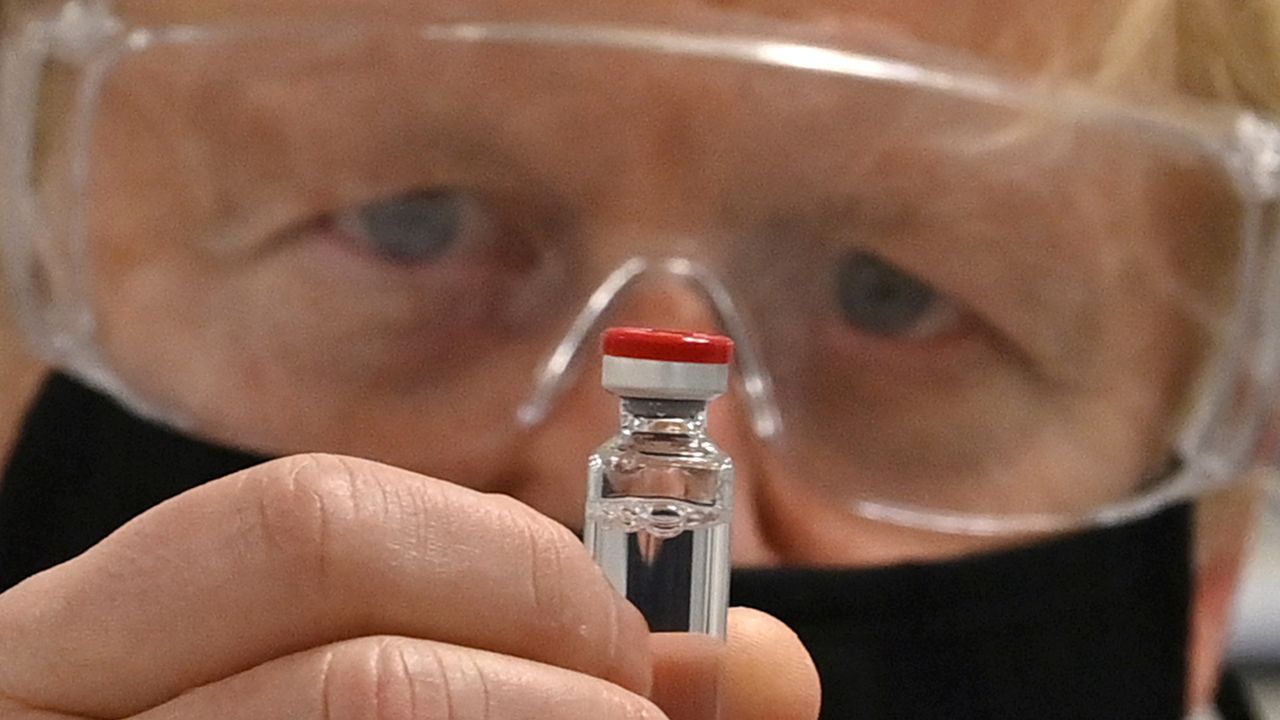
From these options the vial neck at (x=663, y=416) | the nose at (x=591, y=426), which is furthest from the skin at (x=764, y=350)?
the vial neck at (x=663, y=416)

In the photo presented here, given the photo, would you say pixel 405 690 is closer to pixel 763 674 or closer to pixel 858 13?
pixel 763 674

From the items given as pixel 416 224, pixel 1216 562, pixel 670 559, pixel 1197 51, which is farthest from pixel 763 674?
pixel 1216 562

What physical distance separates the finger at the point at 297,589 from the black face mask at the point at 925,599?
0.46 m

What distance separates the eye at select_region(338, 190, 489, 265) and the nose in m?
0.13

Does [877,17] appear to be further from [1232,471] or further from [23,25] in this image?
[23,25]

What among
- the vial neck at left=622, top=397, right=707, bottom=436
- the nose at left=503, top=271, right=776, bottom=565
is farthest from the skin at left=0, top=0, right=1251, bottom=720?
the vial neck at left=622, top=397, right=707, bottom=436

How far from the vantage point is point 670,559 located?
1.33ft

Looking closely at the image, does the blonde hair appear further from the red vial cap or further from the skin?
the red vial cap

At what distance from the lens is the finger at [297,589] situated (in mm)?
379

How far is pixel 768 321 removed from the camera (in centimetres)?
95

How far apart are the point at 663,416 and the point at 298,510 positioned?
0.11 meters

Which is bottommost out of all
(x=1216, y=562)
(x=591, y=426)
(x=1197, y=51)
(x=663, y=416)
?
(x=1216, y=562)

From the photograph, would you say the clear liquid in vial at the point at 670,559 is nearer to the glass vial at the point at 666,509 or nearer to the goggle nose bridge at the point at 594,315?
the glass vial at the point at 666,509

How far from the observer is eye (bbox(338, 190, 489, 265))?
0.93m
